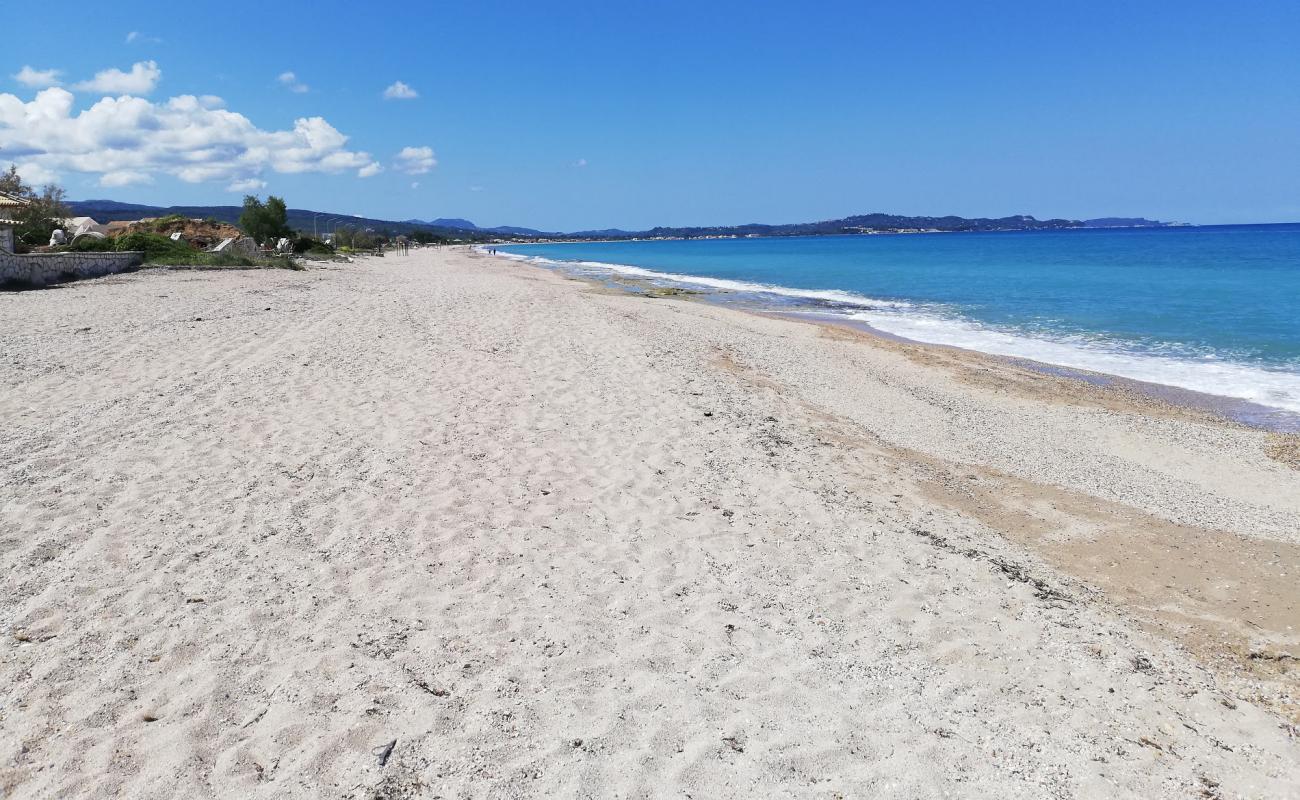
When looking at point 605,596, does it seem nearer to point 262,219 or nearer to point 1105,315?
point 1105,315

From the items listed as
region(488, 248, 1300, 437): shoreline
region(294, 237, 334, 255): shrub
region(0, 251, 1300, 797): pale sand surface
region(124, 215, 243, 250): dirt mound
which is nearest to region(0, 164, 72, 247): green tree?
region(124, 215, 243, 250): dirt mound

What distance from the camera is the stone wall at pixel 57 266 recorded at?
16766 millimetres

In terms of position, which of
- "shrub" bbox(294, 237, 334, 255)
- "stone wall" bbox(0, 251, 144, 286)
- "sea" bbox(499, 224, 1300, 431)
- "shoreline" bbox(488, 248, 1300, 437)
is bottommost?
"shoreline" bbox(488, 248, 1300, 437)

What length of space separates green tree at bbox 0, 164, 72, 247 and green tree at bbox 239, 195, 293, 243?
8635mm

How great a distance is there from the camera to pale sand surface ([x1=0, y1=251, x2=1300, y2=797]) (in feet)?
9.98

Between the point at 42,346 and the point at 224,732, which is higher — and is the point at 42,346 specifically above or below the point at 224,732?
above

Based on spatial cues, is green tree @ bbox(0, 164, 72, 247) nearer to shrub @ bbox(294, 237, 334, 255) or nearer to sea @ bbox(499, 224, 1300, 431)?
shrub @ bbox(294, 237, 334, 255)

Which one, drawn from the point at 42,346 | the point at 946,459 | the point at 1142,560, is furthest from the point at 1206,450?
the point at 42,346

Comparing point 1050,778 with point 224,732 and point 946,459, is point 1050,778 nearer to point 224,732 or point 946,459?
point 224,732

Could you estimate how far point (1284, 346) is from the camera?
17.3 meters

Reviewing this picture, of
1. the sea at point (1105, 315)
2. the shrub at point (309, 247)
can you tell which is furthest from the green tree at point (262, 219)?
the sea at point (1105, 315)

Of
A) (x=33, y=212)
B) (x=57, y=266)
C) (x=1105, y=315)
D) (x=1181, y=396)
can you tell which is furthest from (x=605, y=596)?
(x=33, y=212)

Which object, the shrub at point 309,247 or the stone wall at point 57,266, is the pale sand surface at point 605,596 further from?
the shrub at point 309,247

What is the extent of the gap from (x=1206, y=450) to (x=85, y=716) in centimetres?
1122
